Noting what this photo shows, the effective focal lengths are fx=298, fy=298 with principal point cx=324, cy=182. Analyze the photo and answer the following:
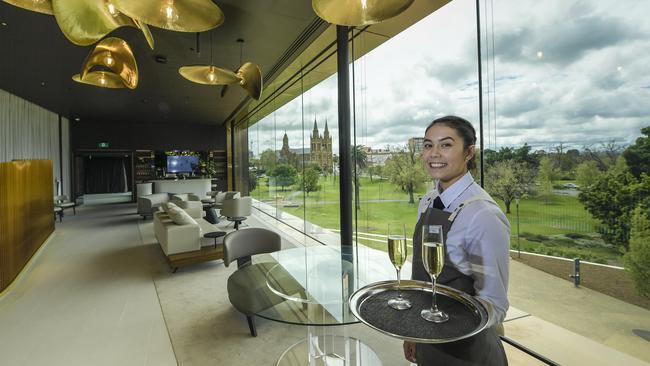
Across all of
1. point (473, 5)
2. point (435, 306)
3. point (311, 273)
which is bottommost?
point (311, 273)

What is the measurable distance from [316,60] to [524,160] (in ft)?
12.9

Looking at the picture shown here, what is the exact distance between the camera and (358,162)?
425 centimetres

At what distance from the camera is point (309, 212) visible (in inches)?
251

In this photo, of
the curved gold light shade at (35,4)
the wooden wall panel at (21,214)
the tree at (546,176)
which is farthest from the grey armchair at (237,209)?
the tree at (546,176)

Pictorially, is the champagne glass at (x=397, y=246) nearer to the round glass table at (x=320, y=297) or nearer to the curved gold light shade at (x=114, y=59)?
the round glass table at (x=320, y=297)

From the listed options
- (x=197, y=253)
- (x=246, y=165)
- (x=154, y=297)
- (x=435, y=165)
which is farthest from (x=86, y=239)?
(x=435, y=165)

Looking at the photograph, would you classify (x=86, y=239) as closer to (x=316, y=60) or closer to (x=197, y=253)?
(x=197, y=253)

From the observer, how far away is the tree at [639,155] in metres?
1.83

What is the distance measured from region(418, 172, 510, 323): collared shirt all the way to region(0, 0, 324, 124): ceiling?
3.42m

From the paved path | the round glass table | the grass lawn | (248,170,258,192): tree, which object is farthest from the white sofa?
(248,170,258,192): tree

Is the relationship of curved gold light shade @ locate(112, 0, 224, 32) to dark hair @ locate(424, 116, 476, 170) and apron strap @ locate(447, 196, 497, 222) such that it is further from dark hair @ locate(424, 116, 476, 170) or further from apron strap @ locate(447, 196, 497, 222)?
apron strap @ locate(447, 196, 497, 222)

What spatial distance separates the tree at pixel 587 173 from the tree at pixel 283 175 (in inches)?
217

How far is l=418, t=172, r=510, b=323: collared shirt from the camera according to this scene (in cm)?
109

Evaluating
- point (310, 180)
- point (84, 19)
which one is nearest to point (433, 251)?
point (84, 19)
